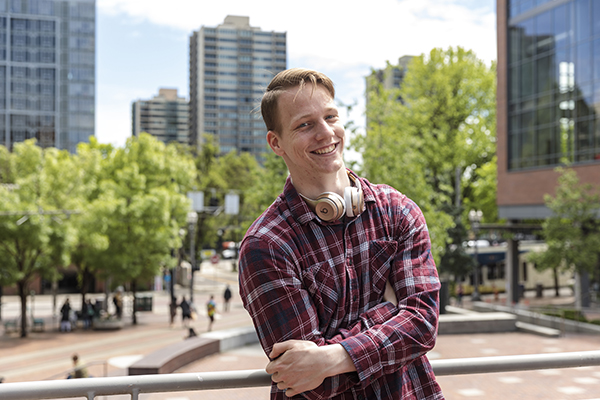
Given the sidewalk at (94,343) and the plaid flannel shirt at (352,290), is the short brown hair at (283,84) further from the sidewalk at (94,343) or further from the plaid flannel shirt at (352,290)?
the sidewalk at (94,343)

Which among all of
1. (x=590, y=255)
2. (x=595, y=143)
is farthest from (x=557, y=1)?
(x=590, y=255)

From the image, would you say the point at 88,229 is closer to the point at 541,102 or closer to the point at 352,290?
the point at 541,102

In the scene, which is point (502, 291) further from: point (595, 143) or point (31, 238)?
point (31, 238)

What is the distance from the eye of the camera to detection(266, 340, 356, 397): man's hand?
1883 millimetres

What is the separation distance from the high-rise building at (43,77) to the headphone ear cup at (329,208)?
122 meters

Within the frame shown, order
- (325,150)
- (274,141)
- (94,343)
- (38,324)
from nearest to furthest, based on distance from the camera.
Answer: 1. (325,150)
2. (274,141)
3. (94,343)
4. (38,324)

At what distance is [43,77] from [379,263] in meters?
129

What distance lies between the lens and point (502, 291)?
40438mm

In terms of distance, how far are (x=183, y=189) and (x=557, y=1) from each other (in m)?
26.2

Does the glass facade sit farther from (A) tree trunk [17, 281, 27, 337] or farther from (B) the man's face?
(B) the man's face

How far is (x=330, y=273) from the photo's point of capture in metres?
1.98

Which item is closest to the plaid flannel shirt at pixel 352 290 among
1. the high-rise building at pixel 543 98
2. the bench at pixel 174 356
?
the bench at pixel 174 356

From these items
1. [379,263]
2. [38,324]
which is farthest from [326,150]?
[38,324]

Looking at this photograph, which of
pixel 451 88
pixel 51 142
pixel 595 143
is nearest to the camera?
pixel 595 143
